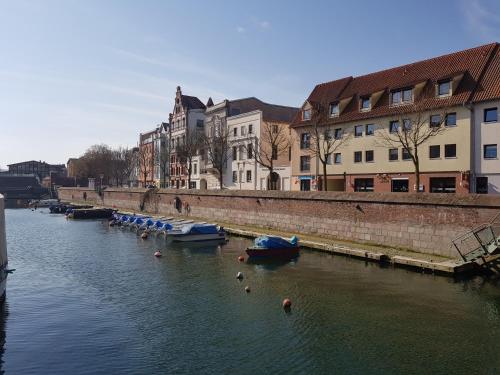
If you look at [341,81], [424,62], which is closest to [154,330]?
[424,62]

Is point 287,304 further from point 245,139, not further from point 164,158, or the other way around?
point 164,158

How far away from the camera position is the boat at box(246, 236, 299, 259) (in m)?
38.7

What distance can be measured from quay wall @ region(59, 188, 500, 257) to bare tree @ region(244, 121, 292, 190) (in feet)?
34.5

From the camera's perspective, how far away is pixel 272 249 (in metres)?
38.9

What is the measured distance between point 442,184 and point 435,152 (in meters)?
3.39

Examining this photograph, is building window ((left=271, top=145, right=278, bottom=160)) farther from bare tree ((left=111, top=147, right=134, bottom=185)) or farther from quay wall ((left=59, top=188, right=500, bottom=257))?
bare tree ((left=111, top=147, right=134, bottom=185))

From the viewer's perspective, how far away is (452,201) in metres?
33.7

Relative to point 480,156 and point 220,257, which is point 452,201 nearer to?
point 480,156

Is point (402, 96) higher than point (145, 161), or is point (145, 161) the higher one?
point (402, 96)

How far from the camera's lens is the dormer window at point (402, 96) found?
5037cm

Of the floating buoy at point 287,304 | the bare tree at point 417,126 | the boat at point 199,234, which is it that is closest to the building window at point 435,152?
the bare tree at point 417,126

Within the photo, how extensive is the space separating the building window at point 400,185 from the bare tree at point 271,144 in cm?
1989

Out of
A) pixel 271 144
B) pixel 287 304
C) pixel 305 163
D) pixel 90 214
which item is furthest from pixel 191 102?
pixel 287 304

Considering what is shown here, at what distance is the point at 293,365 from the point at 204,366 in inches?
135
